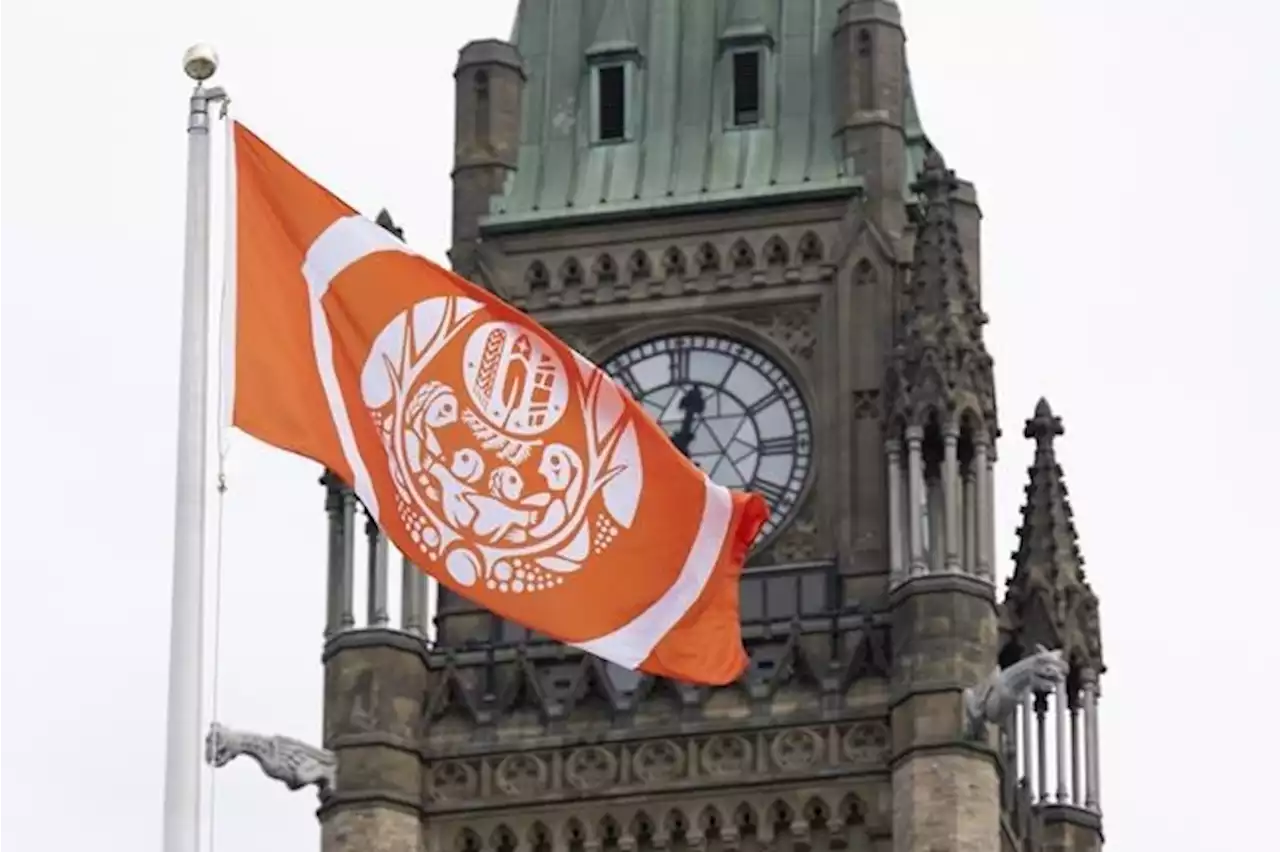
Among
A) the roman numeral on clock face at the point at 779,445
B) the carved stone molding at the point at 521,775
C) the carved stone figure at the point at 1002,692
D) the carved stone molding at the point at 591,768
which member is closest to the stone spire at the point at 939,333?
the roman numeral on clock face at the point at 779,445

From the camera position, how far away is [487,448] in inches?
1679

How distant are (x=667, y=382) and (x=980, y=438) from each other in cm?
449

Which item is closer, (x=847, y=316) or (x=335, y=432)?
(x=335, y=432)

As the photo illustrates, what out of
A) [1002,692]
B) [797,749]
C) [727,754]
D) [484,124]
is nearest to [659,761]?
[727,754]

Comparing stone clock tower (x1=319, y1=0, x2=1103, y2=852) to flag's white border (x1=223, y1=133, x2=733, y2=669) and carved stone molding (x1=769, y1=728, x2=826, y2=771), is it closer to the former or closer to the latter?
carved stone molding (x1=769, y1=728, x2=826, y2=771)

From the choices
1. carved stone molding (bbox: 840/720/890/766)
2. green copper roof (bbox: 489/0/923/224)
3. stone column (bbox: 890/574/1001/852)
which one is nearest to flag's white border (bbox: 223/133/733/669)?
stone column (bbox: 890/574/1001/852)

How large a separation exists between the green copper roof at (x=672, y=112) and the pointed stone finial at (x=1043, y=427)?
385 cm

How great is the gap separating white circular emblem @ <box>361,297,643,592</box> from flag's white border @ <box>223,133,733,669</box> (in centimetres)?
42

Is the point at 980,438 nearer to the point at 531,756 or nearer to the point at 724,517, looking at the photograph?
the point at 531,756

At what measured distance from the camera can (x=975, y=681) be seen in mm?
67062

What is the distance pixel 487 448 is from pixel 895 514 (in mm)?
25856

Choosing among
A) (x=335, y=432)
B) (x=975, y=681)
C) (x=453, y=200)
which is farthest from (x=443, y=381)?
(x=453, y=200)

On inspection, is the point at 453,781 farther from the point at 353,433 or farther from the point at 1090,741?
the point at 353,433

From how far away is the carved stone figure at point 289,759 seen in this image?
4553 cm
